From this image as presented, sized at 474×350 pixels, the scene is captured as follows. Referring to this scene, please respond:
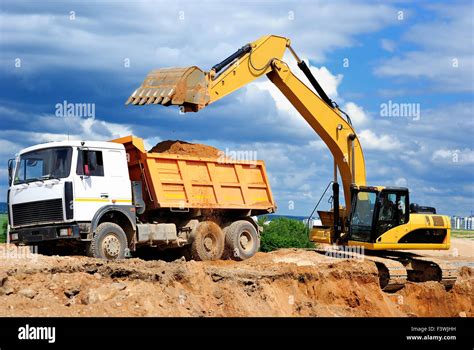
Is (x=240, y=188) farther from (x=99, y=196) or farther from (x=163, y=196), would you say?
(x=99, y=196)

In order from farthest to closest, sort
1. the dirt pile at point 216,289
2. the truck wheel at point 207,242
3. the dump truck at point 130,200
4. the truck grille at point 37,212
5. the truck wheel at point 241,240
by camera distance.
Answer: the truck wheel at point 241,240
the truck wheel at point 207,242
the dump truck at point 130,200
the truck grille at point 37,212
the dirt pile at point 216,289

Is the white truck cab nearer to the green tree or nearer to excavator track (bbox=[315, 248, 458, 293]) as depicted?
excavator track (bbox=[315, 248, 458, 293])

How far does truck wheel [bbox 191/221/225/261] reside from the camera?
71.8 feet

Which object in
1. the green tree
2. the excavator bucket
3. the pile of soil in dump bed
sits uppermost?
the excavator bucket

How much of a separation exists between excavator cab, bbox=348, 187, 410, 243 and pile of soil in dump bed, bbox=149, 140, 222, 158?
14.7ft

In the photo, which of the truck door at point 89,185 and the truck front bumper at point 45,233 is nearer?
the truck front bumper at point 45,233

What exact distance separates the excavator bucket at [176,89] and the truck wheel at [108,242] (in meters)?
3.70

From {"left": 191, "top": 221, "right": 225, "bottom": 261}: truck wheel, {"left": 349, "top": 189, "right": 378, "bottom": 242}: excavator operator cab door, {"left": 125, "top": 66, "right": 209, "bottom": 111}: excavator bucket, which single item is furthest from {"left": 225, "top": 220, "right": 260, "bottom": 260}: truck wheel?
{"left": 125, "top": 66, "right": 209, "bottom": 111}: excavator bucket

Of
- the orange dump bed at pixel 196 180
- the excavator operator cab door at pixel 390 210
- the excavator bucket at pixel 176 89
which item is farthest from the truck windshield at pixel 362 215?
the excavator bucket at pixel 176 89

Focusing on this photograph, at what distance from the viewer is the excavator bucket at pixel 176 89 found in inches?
826

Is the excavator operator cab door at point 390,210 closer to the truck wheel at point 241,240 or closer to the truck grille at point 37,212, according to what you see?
the truck wheel at point 241,240

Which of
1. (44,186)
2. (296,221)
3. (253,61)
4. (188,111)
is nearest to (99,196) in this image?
(44,186)

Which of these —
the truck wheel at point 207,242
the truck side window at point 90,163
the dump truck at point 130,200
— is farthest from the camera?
the truck wheel at point 207,242
